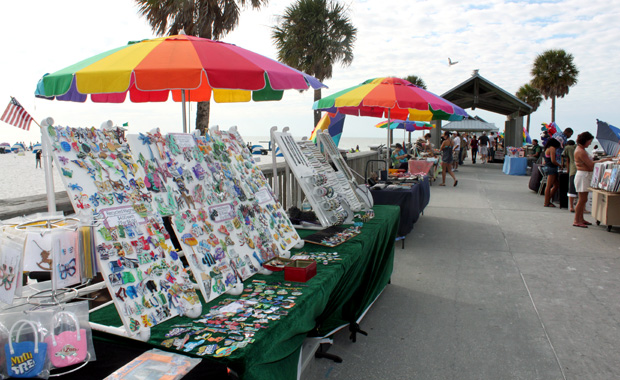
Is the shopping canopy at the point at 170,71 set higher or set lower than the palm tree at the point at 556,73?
lower

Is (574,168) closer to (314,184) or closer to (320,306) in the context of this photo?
(314,184)

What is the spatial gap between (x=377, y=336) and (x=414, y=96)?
4534 mm

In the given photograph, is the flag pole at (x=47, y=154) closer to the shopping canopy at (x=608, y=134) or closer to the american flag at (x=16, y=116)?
the american flag at (x=16, y=116)

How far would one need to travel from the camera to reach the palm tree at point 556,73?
124 ft

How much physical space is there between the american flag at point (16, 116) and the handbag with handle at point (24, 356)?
1501mm

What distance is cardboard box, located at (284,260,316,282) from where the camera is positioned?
2.52 metres

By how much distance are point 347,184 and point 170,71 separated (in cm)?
240

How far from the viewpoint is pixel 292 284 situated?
8.16 feet

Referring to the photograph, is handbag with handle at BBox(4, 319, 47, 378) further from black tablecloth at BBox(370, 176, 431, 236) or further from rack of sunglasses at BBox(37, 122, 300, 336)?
black tablecloth at BBox(370, 176, 431, 236)

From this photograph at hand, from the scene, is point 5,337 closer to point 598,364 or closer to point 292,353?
point 292,353

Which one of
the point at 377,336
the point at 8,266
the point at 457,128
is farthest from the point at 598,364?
the point at 457,128

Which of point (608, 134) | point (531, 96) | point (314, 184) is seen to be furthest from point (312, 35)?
point (531, 96)

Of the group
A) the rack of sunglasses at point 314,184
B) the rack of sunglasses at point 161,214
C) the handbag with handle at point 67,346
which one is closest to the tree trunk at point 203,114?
the rack of sunglasses at point 314,184

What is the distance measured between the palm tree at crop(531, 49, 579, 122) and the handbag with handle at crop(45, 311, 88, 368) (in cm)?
4375
